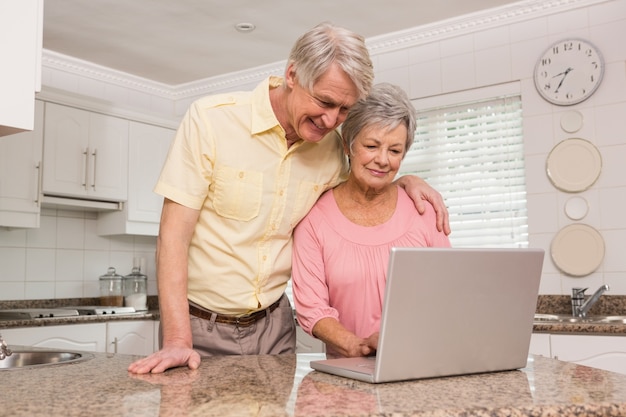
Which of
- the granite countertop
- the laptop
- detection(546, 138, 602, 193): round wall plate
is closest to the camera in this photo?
the granite countertop

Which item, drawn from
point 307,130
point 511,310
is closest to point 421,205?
point 307,130

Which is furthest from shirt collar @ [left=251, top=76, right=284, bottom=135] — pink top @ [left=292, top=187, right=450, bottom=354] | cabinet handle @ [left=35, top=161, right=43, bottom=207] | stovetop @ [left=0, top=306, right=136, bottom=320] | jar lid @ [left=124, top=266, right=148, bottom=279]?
jar lid @ [left=124, top=266, right=148, bottom=279]

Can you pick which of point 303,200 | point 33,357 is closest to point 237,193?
point 303,200

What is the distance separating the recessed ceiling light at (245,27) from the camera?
3793mm

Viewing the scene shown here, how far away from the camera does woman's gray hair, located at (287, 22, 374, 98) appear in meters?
1.47

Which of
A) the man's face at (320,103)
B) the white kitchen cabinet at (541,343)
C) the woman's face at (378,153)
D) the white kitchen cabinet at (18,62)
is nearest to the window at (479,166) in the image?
the white kitchen cabinet at (541,343)

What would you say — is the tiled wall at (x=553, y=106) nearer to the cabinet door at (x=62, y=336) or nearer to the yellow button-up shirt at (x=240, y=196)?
the yellow button-up shirt at (x=240, y=196)

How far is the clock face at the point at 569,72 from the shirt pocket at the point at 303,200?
219cm

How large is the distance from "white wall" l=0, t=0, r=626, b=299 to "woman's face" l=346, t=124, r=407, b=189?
2038 millimetres

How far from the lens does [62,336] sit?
356 cm

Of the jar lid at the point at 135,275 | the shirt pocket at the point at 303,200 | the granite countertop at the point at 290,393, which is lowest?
the granite countertop at the point at 290,393

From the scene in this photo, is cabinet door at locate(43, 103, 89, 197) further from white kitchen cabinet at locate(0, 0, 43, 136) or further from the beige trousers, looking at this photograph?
white kitchen cabinet at locate(0, 0, 43, 136)

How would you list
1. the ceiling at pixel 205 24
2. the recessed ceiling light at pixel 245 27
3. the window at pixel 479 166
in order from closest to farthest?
the ceiling at pixel 205 24
the window at pixel 479 166
the recessed ceiling light at pixel 245 27

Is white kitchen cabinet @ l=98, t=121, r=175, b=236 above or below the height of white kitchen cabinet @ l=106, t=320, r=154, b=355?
above
